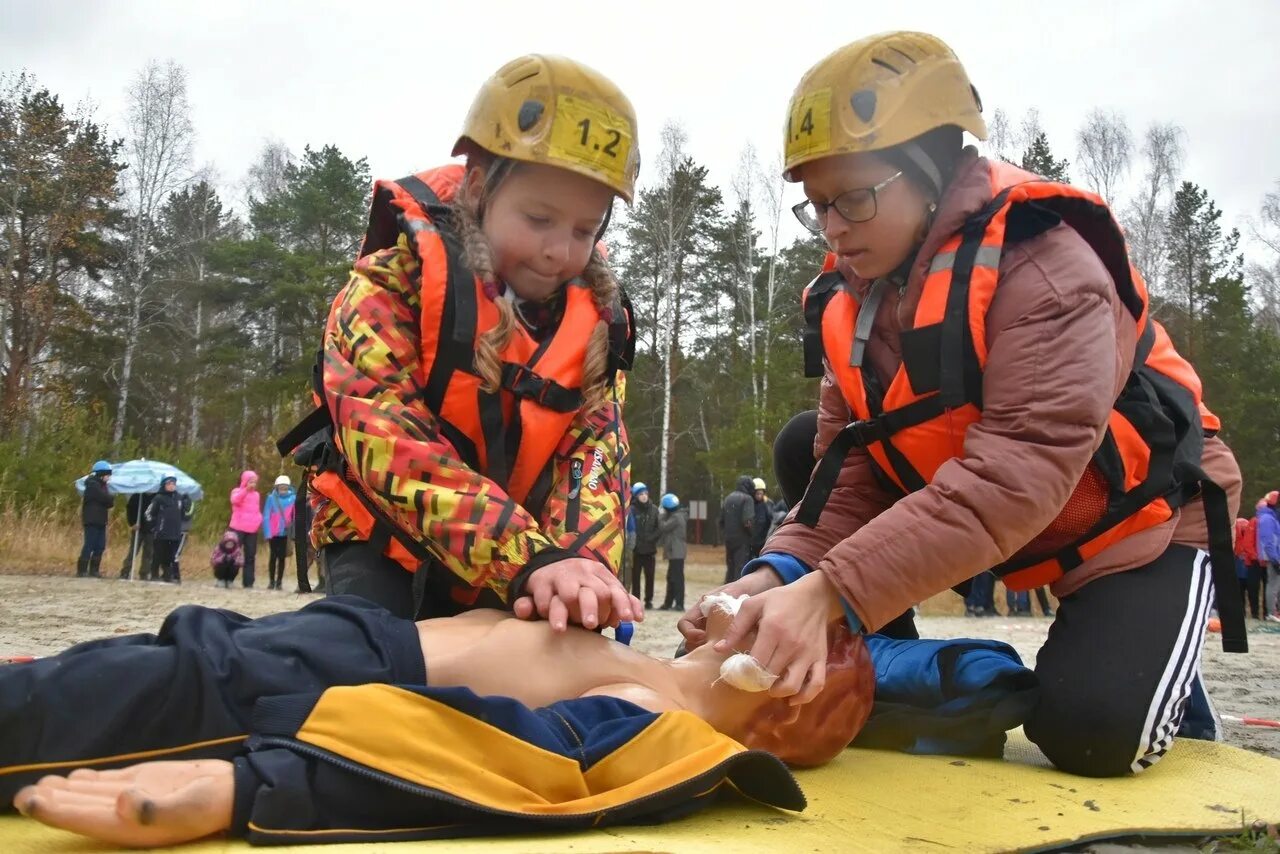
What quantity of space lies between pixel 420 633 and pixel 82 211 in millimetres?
31214

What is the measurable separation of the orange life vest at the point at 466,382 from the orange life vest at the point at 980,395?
2.57 feet

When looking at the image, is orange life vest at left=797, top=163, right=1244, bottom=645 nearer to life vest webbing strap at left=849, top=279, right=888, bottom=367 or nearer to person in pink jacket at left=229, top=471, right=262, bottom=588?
life vest webbing strap at left=849, top=279, right=888, bottom=367

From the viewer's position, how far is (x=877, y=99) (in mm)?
2922

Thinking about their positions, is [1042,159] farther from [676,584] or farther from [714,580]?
[676,584]

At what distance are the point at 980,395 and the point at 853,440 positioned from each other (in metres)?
0.52

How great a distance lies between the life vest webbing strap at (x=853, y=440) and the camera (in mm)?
3016

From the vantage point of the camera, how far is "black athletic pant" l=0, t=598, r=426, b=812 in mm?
1859

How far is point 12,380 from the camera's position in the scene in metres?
27.6

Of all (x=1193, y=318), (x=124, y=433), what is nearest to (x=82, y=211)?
(x=124, y=433)

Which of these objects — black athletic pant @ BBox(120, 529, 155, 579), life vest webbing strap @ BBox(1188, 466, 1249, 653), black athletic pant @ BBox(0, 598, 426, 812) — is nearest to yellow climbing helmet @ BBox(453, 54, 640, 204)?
black athletic pant @ BBox(0, 598, 426, 812)

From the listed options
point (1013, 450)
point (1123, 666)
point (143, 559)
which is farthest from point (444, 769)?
point (143, 559)

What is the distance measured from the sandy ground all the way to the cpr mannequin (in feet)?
6.23

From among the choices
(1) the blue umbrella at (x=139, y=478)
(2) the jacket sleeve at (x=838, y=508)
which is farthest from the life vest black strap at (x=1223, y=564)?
(1) the blue umbrella at (x=139, y=478)

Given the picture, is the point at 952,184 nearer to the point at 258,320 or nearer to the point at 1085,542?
the point at 1085,542
